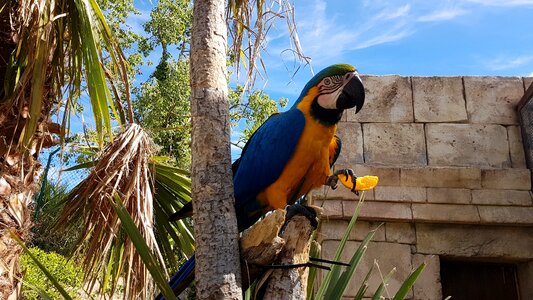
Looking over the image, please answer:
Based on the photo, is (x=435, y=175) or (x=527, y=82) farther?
(x=527, y=82)

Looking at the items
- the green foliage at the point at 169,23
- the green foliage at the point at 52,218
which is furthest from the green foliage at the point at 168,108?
the green foliage at the point at 52,218

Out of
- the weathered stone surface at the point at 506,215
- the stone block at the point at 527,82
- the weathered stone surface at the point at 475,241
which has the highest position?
the stone block at the point at 527,82

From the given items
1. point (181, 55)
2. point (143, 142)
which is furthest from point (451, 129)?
point (181, 55)

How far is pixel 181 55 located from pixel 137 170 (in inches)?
381

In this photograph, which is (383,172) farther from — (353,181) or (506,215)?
(353,181)

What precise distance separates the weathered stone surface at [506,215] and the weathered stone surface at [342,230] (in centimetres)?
78

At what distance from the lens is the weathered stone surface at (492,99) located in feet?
13.7

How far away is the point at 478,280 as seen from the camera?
4.12 m

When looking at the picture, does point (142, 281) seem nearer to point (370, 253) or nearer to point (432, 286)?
point (370, 253)

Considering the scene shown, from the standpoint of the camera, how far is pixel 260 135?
1847 mm

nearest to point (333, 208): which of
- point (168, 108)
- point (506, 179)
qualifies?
point (506, 179)

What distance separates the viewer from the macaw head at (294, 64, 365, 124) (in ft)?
5.55

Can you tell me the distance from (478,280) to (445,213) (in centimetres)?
71

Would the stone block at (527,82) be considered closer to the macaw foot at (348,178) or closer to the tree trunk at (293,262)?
the macaw foot at (348,178)
